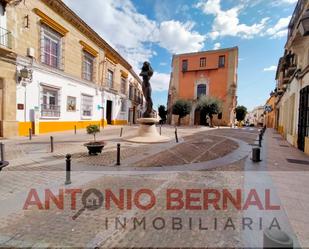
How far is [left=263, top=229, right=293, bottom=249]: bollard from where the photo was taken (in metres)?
1.31

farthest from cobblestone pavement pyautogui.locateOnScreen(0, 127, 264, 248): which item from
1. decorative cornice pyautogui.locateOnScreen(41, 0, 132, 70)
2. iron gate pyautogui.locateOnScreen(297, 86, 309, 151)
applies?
decorative cornice pyautogui.locateOnScreen(41, 0, 132, 70)

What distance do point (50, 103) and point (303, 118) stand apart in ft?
54.5

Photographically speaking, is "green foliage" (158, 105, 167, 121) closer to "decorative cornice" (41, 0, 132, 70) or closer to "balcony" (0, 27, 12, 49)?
"decorative cornice" (41, 0, 132, 70)

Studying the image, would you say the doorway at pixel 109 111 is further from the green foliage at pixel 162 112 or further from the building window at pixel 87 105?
the green foliage at pixel 162 112

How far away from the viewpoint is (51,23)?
13398 millimetres

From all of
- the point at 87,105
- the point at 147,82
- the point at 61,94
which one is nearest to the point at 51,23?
the point at 61,94

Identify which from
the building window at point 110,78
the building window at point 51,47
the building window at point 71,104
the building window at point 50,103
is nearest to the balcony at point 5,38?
the building window at point 51,47

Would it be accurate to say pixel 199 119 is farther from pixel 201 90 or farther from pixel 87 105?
pixel 87 105

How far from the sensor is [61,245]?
2400 millimetres

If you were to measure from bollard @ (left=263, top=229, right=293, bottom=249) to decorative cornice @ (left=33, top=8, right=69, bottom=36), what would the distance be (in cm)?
1622


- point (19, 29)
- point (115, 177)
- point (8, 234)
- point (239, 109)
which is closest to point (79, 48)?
point (19, 29)

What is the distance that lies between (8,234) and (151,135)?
9445 millimetres

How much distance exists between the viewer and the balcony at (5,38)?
33.6 ft

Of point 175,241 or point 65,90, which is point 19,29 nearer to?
point 65,90
